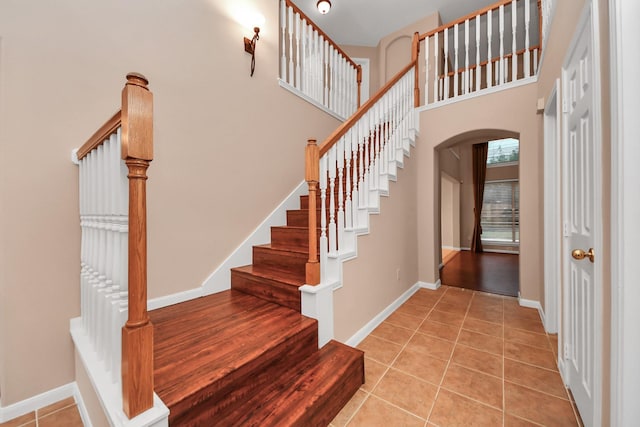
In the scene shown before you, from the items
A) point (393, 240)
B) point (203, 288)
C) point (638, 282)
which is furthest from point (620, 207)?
point (203, 288)

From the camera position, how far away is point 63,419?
1.43 metres

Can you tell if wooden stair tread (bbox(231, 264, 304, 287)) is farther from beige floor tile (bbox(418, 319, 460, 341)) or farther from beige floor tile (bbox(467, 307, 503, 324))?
beige floor tile (bbox(467, 307, 503, 324))

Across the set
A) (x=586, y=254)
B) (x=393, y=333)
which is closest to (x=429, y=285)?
(x=393, y=333)

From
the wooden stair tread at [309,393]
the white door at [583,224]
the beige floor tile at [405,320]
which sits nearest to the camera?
the white door at [583,224]

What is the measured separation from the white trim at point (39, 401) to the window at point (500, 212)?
28.8ft

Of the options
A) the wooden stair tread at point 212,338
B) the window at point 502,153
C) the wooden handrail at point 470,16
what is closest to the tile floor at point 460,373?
the wooden stair tread at point 212,338

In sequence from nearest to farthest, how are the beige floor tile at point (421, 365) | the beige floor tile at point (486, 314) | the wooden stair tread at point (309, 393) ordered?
the wooden stair tread at point (309, 393) < the beige floor tile at point (421, 365) < the beige floor tile at point (486, 314)

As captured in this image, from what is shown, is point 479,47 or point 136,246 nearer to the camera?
point 136,246

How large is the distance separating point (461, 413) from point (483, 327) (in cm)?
125

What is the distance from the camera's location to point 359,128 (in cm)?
232

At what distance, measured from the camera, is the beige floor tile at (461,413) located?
136 cm

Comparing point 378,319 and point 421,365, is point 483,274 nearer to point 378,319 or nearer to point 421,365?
point 378,319

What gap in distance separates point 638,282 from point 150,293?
8.60 ft

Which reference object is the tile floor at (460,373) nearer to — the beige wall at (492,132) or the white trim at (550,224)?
the white trim at (550,224)
